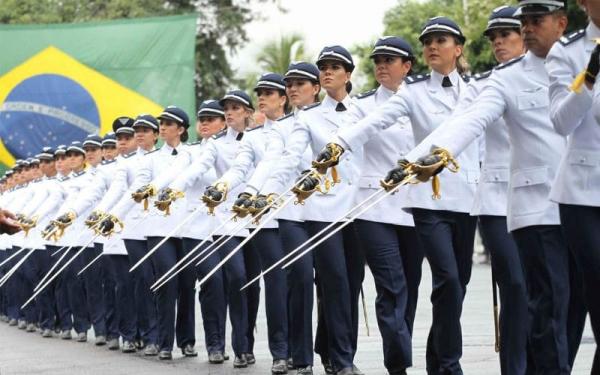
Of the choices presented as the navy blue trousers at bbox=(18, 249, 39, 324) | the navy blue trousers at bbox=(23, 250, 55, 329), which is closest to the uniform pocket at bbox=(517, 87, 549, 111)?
the navy blue trousers at bbox=(23, 250, 55, 329)

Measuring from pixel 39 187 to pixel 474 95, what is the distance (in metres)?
12.1

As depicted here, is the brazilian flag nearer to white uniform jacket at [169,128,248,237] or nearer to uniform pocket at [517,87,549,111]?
white uniform jacket at [169,128,248,237]

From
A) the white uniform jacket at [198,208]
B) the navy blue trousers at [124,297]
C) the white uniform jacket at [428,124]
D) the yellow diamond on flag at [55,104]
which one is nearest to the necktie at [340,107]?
the white uniform jacket at [428,124]

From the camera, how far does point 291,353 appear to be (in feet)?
38.6

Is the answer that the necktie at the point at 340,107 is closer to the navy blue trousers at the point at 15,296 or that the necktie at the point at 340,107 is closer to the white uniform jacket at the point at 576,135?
the white uniform jacket at the point at 576,135

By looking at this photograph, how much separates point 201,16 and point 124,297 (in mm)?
36185

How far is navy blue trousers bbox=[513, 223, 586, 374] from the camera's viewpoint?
804cm

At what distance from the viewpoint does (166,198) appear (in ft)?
43.0

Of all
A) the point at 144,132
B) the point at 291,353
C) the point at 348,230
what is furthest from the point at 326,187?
the point at 144,132

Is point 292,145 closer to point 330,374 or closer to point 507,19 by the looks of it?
point 330,374

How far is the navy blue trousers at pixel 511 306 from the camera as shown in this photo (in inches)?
350

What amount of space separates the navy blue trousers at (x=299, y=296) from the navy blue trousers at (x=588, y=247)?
15.3 feet

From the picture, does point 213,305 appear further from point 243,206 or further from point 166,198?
point 243,206

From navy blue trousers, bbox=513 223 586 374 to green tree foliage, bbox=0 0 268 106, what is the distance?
4181 centimetres
